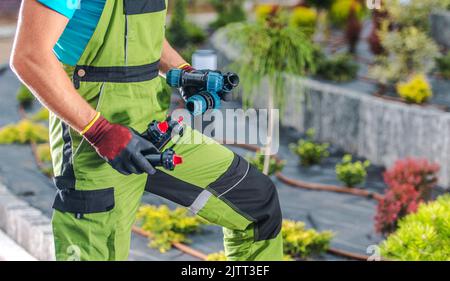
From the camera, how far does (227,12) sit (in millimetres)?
16922

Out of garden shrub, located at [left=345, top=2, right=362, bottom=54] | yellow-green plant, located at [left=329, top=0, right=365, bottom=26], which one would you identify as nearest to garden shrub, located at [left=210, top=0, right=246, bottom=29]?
yellow-green plant, located at [left=329, top=0, right=365, bottom=26]

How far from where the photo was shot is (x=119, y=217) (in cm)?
412

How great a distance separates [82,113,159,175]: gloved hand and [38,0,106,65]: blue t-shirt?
0.32 metres

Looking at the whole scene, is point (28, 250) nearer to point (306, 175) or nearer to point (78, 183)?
point (78, 183)

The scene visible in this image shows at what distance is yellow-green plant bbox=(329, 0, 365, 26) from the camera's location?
47.0 ft

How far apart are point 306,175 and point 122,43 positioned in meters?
6.46

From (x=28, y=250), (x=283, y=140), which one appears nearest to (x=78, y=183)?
(x=28, y=250)

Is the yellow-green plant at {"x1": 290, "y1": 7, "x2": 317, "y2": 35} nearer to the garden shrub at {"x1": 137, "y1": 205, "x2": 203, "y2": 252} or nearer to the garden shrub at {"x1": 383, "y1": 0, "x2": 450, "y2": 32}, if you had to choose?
the garden shrub at {"x1": 383, "y1": 0, "x2": 450, "y2": 32}

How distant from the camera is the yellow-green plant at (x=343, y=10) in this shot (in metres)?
14.3

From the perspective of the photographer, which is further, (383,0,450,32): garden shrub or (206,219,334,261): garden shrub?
(383,0,450,32): garden shrub

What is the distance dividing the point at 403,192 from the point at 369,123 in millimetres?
3266

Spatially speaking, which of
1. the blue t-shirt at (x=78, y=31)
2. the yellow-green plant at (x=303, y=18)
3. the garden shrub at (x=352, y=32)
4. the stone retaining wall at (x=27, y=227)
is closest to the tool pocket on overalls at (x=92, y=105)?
the blue t-shirt at (x=78, y=31)

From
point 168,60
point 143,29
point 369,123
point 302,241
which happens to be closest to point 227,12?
point 369,123
